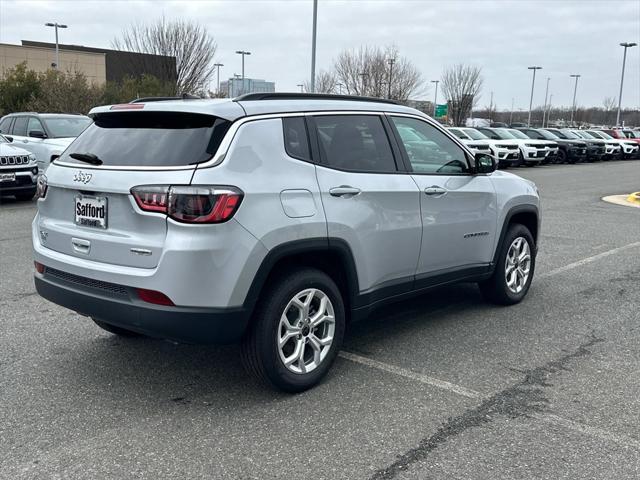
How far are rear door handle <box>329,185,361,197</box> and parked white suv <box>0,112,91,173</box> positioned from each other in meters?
11.1

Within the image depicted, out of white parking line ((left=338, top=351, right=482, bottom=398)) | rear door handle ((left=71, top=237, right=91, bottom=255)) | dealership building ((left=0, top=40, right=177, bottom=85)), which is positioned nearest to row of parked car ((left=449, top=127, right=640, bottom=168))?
white parking line ((left=338, top=351, right=482, bottom=398))

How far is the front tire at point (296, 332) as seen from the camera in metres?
3.79

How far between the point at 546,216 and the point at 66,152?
980cm

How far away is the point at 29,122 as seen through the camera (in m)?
15.0

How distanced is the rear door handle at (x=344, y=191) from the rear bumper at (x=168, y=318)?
0.96 metres

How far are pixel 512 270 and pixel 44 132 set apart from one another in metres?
11.7

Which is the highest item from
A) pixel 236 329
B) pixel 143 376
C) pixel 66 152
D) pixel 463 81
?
pixel 463 81

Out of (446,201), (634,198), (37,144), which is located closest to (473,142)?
(634,198)

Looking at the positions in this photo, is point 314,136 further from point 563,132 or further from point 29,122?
point 563,132

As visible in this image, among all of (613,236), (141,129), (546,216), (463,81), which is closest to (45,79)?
(546,216)

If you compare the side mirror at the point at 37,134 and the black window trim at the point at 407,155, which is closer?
the black window trim at the point at 407,155

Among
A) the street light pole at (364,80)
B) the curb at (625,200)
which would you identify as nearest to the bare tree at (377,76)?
the street light pole at (364,80)

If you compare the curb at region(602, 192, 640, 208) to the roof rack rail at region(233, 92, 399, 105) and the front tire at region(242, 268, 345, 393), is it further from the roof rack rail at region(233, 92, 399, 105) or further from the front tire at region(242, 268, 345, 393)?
the front tire at region(242, 268, 345, 393)

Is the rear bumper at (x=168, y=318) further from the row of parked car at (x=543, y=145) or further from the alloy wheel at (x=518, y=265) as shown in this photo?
the row of parked car at (x=543, y=145)
